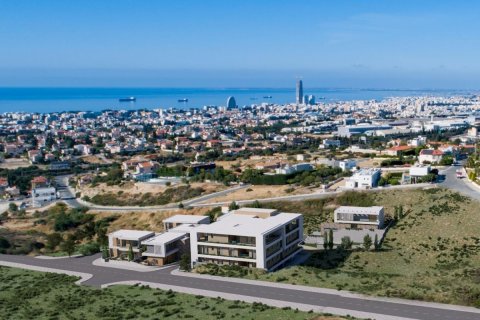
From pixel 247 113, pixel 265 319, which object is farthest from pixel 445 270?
pixel 247 113

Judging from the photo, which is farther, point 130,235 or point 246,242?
point 130,235

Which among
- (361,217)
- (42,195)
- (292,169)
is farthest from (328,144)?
(361,217)

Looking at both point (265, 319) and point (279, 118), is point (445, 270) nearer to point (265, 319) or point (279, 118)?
point (265, 319)

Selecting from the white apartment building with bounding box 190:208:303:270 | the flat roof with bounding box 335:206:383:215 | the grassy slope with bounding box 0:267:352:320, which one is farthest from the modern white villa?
the flat roof with bounding box 335:206:383:215

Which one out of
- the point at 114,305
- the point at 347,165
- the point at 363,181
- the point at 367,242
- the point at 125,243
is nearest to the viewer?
the point at 114,305

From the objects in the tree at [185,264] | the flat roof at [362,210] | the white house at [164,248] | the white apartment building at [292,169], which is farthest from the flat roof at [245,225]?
the white apartment building at [292,169]

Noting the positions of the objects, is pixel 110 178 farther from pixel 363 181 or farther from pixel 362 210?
pixel 362 210
